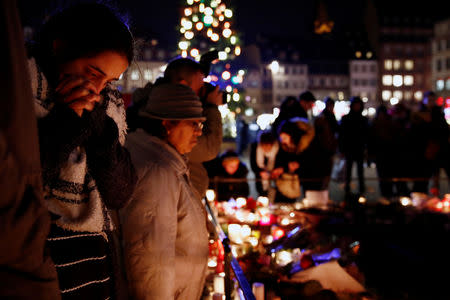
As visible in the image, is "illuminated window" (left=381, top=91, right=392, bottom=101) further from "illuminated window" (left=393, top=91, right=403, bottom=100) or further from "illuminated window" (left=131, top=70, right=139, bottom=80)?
"illuminated window" (left=131, top=70, right=139, bottom=80)

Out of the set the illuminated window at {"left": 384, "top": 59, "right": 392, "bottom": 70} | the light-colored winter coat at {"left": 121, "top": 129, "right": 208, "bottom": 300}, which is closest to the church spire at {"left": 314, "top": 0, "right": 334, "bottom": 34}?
the light-colored winter coat at {"left": 121, "top": 129, "right": 208, "bottom": 300}

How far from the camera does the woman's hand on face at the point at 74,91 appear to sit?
1091 mm

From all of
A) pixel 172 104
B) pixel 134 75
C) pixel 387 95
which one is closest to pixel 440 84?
pixel 387 95

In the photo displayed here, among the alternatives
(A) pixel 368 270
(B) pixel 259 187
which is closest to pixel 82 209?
(A) pixel 368 270

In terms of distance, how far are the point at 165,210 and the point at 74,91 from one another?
949 mm

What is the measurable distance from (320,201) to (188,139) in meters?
4.27

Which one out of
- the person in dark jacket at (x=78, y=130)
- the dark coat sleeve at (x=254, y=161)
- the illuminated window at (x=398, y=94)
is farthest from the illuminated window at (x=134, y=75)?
the illuminated window at (x=398, y=94)

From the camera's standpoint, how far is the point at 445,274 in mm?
4570

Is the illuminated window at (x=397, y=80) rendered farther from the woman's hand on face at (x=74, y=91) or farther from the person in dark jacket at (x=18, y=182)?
the person in dark jacket at (x=18, y=182)

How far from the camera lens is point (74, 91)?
1094 millimetres

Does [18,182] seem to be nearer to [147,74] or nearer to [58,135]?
[58,135]

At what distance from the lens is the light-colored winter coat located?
183 centimetres

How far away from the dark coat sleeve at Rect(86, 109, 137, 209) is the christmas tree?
713 cm

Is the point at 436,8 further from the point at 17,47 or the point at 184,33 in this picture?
the point at 17,47
